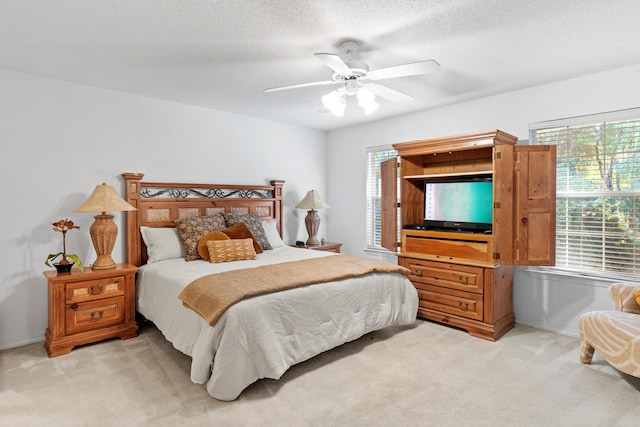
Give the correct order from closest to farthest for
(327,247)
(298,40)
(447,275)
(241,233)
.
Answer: (298,40) < (447,275) < (241,233) < (327,247)

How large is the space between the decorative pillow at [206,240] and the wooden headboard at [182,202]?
2.01 ft

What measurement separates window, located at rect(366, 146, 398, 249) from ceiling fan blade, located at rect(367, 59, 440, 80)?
8.91 ft

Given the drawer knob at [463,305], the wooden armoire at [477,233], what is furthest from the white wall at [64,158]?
the drawer knob at [463,305]

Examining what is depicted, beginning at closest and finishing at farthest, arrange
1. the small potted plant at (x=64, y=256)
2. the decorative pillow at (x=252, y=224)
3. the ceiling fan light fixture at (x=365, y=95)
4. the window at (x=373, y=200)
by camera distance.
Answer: the ceiling fan light fixture at (x=365, y=95)
the small potted plant at (x=64, y=256)
the decorative pillow at (x=252, y=224)
the window at (x=373, y=200)

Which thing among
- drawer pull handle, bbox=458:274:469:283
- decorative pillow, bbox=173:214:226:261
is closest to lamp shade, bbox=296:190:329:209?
decorative pillow, bbox=173:214:226:261

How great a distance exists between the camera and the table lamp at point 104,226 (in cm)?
326

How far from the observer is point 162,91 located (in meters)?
3.76

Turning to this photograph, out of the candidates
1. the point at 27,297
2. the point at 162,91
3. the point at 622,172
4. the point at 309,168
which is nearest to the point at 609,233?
the point at 622,172

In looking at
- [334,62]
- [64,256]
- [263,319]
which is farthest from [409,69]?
[64,256]

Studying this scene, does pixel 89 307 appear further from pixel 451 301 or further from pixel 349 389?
pixel 451 301

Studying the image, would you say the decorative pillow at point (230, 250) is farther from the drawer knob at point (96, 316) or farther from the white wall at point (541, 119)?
the white wall at point (541, 119)

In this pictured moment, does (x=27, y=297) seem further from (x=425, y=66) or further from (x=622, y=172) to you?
(x=622, y=172)

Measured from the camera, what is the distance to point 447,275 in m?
3.69

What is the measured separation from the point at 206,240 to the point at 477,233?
2.71 m
